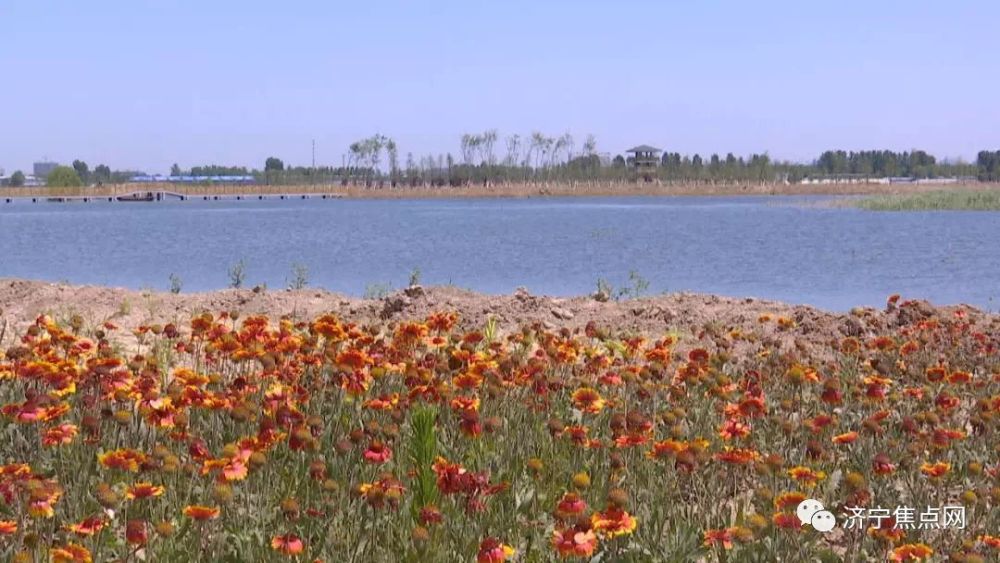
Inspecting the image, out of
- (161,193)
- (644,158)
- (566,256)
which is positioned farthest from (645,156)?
(566,256)

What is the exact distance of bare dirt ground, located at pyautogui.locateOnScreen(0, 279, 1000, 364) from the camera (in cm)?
1085

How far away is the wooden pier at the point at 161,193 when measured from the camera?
424ft

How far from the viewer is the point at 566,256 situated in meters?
34.5

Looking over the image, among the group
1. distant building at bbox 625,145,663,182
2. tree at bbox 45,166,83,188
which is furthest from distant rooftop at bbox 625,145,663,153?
tree at bbox 45,166,83,188

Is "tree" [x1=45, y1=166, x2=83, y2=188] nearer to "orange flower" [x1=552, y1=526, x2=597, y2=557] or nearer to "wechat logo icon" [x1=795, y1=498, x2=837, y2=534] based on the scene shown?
"wechat logo icon" [x1=795, y1=498, x2=837, y2=534]

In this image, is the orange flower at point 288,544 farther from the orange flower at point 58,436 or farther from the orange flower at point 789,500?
the orange flower at point 789,500

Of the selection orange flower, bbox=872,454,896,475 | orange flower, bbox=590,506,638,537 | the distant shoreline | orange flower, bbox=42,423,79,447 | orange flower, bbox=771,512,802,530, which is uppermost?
orange flower, bbox=42,423,79,447

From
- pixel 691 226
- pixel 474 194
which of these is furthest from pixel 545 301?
pixel 474 194

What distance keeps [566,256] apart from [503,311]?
2271 centimetres

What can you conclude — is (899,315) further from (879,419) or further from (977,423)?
(879,419)

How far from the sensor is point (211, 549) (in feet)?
14.5

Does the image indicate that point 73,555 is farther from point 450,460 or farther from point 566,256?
point 566,256

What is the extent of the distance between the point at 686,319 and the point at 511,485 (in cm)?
684

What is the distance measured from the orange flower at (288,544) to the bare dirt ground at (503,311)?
5.84m
